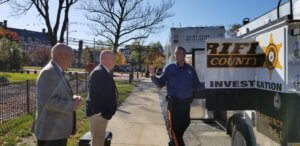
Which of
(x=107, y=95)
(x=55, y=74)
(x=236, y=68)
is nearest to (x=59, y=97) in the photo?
(x=55, y=74)

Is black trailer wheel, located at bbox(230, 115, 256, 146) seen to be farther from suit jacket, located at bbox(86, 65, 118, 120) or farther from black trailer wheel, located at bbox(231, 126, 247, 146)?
suit jacket, located at bbox(86, 65, 118, 120)

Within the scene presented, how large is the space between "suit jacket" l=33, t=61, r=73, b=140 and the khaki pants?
1239 millimetres

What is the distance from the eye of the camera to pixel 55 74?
4223 millimetres

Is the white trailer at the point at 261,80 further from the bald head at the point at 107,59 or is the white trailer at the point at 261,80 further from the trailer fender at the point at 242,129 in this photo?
the bald head at the point at 107,59

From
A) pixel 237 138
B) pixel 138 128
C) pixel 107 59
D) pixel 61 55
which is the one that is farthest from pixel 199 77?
pixel 61 55

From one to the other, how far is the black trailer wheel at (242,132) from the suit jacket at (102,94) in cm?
157

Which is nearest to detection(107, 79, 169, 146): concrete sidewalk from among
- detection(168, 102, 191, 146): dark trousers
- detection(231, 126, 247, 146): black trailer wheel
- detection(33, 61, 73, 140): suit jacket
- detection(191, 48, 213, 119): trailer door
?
detection(191, 48, 213, 119): trailer door

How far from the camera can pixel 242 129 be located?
15.8 ft

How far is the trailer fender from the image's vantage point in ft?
15.2

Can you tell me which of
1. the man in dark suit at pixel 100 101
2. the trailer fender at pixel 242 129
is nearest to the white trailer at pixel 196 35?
the man in dark suit at pixel 100 101

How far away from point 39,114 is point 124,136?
5.03 meters

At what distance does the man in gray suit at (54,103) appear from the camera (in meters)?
4.19

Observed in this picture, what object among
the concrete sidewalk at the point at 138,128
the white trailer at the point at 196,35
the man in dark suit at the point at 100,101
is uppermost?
the white trailer at the point at 196,35

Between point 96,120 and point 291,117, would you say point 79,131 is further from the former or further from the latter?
point 291,117
